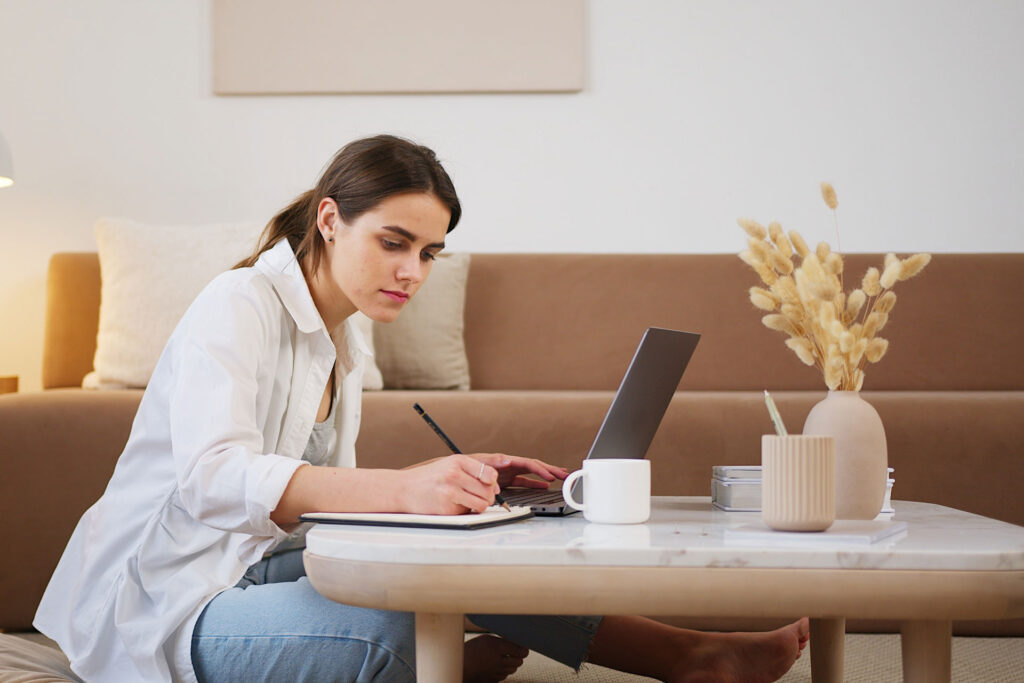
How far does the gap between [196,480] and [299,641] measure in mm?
217

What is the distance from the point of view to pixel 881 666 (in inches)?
72.4

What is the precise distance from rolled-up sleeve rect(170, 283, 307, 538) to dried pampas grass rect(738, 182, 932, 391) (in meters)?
0.58

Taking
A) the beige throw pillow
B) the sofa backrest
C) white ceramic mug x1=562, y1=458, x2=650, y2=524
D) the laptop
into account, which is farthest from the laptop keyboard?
the sofa backrest

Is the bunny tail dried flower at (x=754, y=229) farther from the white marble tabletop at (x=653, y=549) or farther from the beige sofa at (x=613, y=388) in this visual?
the beige sofa at (x=613, y=388)

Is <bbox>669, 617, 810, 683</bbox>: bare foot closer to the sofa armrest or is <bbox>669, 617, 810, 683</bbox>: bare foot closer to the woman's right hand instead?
the woman's right hand

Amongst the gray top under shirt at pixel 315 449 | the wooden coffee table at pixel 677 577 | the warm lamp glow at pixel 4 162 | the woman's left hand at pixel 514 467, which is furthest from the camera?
the warm lamp glow at pixel 4 162

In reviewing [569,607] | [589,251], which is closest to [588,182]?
[589,251]

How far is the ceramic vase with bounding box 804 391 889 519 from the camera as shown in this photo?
43.7 inches

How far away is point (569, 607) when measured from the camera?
0.84 m

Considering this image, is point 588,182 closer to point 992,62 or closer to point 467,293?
point 467,293

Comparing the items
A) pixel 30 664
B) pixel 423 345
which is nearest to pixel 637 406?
pixel 30 664

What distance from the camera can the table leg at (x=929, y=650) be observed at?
3.08 feet

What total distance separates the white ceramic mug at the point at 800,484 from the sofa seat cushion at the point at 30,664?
92 centimetres

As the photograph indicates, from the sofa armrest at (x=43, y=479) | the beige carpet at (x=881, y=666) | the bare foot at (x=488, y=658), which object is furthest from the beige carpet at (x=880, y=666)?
the bare foot at (x=488, y=658)
